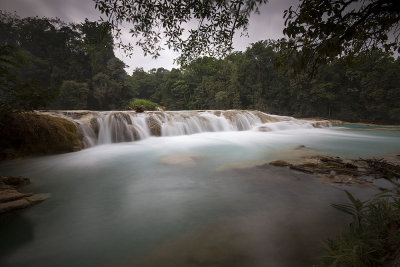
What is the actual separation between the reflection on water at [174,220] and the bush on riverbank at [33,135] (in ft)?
4.23

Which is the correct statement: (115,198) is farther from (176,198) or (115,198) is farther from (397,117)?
(397,117)

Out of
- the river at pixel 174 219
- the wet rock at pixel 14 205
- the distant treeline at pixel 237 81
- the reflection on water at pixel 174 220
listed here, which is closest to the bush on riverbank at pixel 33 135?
the river at pixel 174 219

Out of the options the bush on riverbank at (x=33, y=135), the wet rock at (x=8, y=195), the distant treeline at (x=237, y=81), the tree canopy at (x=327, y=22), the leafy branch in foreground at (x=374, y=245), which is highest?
the distant treeline at (x=237, y=81)

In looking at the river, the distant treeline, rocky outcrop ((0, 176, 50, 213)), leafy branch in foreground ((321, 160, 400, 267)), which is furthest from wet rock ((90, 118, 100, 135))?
the distant treeline

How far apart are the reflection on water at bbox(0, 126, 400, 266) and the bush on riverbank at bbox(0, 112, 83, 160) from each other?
129 centimetres

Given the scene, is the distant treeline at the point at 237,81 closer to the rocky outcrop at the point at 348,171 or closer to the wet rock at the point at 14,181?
the rocky outcrop at the point at 348,171

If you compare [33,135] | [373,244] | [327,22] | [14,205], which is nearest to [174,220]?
[373,244]

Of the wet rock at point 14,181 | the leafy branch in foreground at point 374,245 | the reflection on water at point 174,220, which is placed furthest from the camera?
the wet rock at point 14,181

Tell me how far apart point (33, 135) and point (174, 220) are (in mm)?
5801

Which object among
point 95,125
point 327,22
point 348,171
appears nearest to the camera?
point 327,22

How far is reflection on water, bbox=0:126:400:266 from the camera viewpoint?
1614mm

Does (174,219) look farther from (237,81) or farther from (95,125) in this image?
(237,81)

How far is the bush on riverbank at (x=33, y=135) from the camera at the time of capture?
470 centimetres

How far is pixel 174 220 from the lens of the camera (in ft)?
7.23
